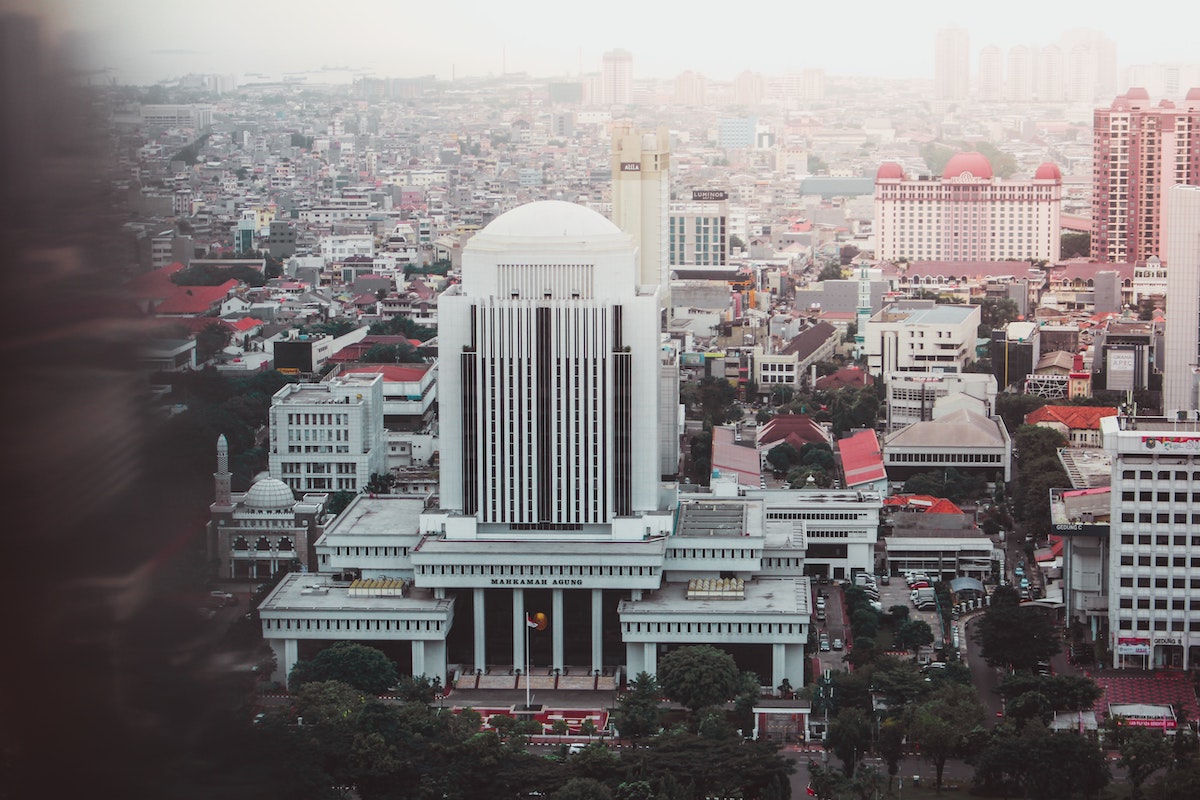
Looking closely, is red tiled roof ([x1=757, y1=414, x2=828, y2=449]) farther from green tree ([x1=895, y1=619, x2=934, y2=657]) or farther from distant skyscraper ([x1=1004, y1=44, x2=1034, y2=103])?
distant skyscraper ([x1=1004, y1=44, x2=1034, y2=103])

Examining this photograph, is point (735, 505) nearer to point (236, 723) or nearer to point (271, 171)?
point (236, 723)

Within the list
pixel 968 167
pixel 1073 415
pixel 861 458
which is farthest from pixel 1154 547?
pixel 968 167

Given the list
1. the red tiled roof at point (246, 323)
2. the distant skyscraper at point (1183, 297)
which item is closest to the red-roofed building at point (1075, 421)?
the distant skyscraper at point (1183, 297)

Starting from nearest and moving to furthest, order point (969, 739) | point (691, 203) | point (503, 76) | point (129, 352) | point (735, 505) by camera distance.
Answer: point (129, 352) → point (969, 739) → point (735, 505) → point (691, 203) → point (503, 76)

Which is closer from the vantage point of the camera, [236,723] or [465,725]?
[236,723]

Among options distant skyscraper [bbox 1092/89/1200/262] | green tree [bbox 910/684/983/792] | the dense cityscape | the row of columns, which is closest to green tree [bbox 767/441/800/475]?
the dense cityscape

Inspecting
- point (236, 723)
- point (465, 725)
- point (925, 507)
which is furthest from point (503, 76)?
point (236, 723)

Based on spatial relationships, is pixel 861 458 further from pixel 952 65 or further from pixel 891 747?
A: pixel 952 65
